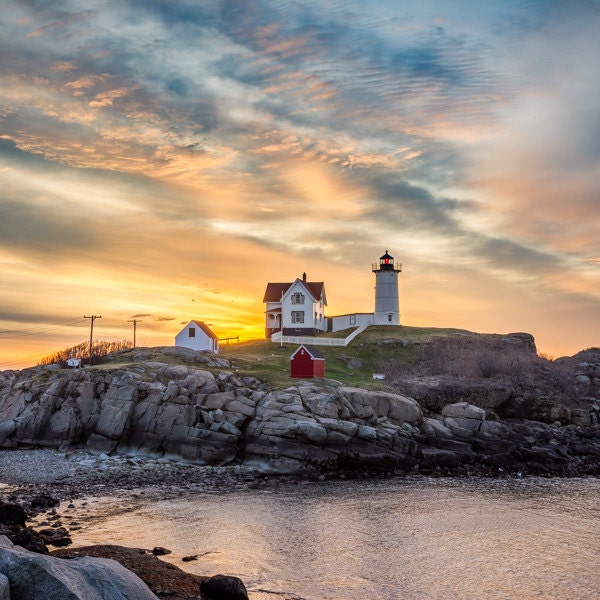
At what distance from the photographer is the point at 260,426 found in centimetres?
3847

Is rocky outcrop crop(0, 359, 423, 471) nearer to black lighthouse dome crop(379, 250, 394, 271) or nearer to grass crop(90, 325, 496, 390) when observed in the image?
grass crop(90, 325, 496, 390)

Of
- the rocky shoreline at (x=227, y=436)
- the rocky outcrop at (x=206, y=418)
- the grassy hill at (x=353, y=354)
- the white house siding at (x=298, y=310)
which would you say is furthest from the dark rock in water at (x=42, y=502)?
the white house siding at (x=298, y=310)

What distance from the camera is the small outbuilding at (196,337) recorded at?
58844mm

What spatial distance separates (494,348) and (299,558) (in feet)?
166

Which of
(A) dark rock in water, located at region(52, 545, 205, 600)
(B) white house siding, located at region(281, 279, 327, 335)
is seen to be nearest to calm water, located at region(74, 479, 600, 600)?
(A) dark rock in water, located at region(52, 545, 205, 600)

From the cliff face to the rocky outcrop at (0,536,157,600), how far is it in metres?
24.6

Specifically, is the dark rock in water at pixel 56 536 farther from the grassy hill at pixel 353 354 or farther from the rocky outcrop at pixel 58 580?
the grassy hill at pixel 353 354

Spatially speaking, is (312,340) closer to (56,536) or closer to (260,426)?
(260,426)

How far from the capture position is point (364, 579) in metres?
18.6

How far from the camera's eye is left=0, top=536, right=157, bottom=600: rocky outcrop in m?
10.5

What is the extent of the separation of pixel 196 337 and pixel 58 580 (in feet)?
160

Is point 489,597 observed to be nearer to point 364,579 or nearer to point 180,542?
point 364,579

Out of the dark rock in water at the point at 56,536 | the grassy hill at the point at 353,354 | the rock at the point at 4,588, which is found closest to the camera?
the rock at the point at 4,588

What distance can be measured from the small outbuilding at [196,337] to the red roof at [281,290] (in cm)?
1804
